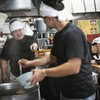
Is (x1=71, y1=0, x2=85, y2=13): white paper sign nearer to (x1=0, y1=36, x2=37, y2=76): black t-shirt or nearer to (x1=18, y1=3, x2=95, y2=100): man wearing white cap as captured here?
(x1=0, y1=36, x2=37, y2=76): black t-shirt

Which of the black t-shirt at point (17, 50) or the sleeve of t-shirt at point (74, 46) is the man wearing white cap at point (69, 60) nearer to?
the sleeve of t-shirt at point (74, 46)

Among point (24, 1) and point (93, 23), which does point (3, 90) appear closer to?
point (24, 1)

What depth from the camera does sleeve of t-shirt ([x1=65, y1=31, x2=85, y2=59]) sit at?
110 centimetres

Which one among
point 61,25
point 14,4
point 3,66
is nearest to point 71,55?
point 61,25

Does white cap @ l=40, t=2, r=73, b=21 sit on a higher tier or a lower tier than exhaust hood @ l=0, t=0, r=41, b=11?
lower

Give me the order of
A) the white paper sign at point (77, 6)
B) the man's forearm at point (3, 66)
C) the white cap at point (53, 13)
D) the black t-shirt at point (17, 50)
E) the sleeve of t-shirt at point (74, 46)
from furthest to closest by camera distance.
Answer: the white paper sign at point (77, 6)
the black t-shirt at point (17, 50)
the man's forearm at point (3, 66)
the white cap at point (53, 13)
the sleeve of t-shirt at point (74, 46)

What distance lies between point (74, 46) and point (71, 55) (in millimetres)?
57

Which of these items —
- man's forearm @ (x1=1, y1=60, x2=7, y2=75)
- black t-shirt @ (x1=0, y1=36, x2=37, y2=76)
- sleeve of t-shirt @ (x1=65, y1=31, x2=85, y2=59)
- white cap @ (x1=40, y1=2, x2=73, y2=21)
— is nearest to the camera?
sleeve of t-shirt @ (x1=65, y1=31, x2=85, y2=59)

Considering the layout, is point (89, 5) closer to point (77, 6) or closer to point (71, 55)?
point (77, 6)

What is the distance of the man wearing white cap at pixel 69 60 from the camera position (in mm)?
1112

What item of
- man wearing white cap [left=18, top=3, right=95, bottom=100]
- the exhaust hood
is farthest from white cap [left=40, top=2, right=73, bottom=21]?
the exhaust hood

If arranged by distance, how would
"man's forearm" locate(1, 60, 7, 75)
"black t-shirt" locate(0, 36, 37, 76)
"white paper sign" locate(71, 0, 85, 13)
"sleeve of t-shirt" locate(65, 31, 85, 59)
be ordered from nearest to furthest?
"sleeve of t-shirt" locate(65, 31, 85, 59) < "man's forearm" locate(1, 60, 7, 75) < "black t-shirt" locate(0, 36, 37, 76) < "white paper sign" locate(71, 0, 85, 13)

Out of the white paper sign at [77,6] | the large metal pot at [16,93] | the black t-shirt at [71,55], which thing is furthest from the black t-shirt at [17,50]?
the white paper sign at [77,6]

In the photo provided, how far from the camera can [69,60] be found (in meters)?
1.11
